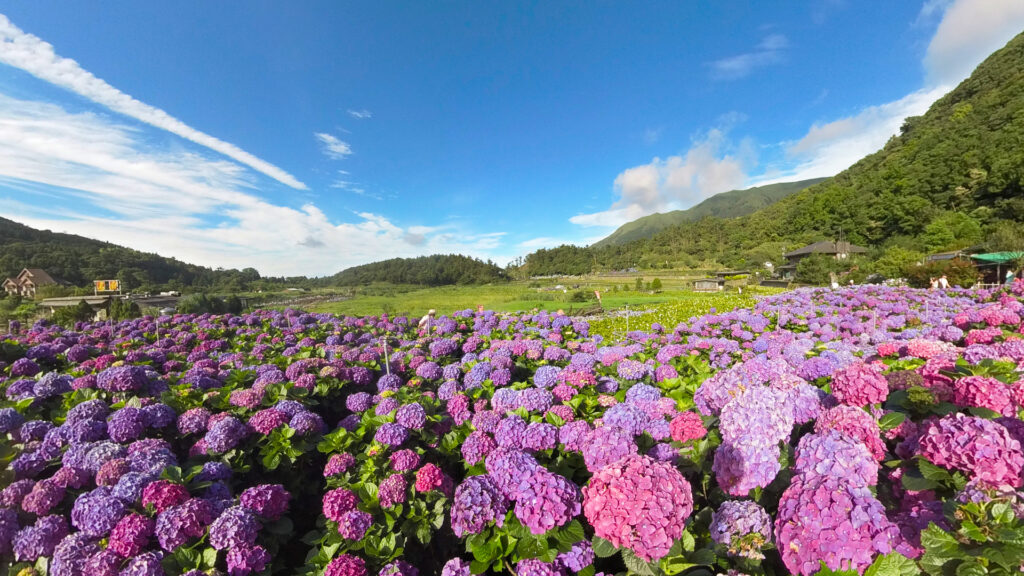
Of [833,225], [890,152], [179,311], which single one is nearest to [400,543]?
[179,311]

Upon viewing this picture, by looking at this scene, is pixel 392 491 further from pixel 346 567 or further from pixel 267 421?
pixel 267 421

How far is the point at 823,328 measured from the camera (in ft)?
20.2

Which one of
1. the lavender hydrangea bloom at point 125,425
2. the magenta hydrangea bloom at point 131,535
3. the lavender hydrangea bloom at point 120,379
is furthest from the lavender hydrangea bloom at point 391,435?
the lavender hydrangea bloom at point 120,379

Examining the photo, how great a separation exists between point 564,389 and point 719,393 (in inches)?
39.5

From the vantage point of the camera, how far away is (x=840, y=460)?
1.38 metres

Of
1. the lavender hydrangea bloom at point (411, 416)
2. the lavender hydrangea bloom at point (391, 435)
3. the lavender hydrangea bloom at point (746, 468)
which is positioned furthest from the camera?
the lavender hydrangea bloom at point (411, 416)

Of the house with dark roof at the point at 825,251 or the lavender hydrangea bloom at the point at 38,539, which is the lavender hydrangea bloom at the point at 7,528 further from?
the house with dark roof at the point at 825,251

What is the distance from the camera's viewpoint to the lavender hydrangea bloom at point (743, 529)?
1310mm

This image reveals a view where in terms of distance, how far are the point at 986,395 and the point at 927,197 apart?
238 ft

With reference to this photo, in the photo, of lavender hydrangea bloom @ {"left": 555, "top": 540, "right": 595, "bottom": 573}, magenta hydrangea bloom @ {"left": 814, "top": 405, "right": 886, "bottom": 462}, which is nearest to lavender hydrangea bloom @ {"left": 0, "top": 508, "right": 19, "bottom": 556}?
lavender hydrangea bloom @ {"left": 555, "top": 540, "right": 595, "bottom": 573}

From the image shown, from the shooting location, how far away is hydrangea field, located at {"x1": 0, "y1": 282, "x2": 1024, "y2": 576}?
1.27 metres

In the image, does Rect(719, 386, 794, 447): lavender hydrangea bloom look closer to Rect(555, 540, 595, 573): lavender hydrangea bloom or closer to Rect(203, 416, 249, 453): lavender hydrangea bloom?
Rect(555, 540, 595, 573): lavender hydrangea bloom

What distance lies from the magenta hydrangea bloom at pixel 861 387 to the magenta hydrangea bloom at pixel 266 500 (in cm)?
286

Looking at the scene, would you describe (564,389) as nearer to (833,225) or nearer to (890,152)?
(833,225)
